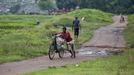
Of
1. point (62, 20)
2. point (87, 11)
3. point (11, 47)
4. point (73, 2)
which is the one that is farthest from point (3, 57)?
point (73, 2)

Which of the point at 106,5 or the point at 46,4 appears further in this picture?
the point at 46,4

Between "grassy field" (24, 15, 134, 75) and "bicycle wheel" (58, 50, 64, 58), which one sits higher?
"grassy field" (24, 15, 134, 75)

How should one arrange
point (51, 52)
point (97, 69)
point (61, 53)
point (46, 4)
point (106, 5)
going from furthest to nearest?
point (46, 4) < point (106, 5) < point (61, 53) < point (51, 52) < point (97, 69)

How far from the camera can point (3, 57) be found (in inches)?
894

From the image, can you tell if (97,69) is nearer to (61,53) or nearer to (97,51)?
(61,53)

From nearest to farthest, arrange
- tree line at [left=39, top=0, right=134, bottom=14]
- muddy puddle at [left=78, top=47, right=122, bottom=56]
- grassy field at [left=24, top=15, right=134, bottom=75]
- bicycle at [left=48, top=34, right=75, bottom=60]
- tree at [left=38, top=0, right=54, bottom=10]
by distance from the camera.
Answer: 1. grassy field at [left=24, top=15, right=134, bottom=75]
2. bicycle at [left=48, top=34, right=75, bottom=60]
3. muddy puddle at [left=78, top=47, right=122, bottom=56]
4. tree line at [left=39, top=0, right=134, bottom=14]
5. tree at [left=38, top=0, right=54, bottom=10]

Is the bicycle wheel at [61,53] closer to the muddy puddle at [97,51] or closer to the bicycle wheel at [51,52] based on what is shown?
the bicycle wheel at [51,52]

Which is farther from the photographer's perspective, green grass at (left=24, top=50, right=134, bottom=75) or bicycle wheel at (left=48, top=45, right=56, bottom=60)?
bicycle wheel at (left=48, top=45, right=56, bottom=60)

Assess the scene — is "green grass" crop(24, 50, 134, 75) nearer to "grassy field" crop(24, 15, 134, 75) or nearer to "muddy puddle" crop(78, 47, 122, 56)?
"grassy field" crop(24, 15, 134, 75)

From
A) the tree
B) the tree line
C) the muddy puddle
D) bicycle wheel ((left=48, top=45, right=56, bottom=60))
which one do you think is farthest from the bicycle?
the tree

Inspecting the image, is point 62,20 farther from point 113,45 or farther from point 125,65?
point 125,65

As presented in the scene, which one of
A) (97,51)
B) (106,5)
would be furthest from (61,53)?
(106,5)

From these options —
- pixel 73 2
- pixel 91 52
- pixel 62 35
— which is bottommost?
pixel 73 2

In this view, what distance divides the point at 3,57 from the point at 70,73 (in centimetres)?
704
